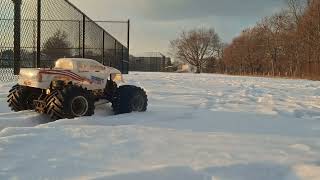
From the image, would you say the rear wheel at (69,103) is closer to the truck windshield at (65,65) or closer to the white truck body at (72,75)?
the white truck body at (72,75)

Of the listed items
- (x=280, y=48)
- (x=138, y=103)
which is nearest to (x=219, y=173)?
(x=138, y=103)

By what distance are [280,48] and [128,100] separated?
56.9 meters

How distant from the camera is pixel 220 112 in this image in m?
10.1

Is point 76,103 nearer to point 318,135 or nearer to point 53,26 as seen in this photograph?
point 318,135

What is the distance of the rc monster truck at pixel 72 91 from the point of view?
8391 mm

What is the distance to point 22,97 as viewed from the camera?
31.2 feet

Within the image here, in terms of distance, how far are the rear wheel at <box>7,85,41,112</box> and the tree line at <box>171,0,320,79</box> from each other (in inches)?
1526

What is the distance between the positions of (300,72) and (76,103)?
155ft

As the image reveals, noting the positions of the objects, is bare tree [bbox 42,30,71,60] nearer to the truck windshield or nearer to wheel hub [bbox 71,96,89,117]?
the truck windshield

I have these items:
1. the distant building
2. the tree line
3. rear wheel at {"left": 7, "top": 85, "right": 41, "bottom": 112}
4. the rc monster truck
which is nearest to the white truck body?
the rc monster truck

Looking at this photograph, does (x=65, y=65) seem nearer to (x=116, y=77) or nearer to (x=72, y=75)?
(x=72, y=75)

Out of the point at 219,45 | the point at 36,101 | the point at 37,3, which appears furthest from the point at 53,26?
the point at 219,45

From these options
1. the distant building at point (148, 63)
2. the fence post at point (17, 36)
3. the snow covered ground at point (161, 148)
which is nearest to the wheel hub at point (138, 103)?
the snow covered ground at point (161, 148)

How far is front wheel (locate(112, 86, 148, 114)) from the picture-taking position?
31.6 feet
